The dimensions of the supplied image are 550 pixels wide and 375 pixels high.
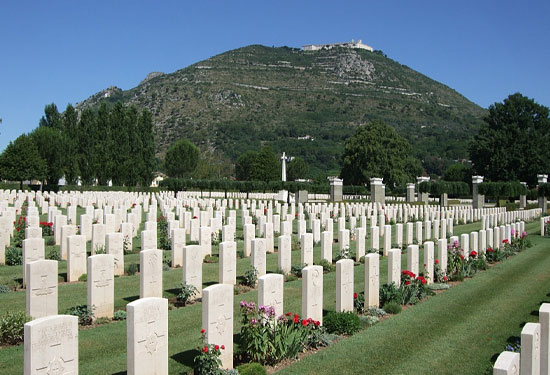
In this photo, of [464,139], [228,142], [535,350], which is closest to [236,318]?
[535,350]

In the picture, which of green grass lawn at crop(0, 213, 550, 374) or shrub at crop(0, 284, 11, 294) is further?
shrub at crop(0, 284, 11, 294)

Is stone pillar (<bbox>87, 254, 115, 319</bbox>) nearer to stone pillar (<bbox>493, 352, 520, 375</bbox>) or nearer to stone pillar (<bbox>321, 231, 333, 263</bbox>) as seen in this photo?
stone pillar (<bbox>493, 352, 520, 375</bbox>)

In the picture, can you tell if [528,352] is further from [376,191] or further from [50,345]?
[376,191]

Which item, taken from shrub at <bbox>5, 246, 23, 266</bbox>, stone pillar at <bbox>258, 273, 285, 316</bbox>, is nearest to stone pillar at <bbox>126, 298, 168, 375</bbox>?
stone pillar at <bbox>258, 273, 285, 316</bbox>

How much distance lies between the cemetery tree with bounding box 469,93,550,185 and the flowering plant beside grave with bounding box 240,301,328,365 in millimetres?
61137

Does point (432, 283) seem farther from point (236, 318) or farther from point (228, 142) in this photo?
point (228, 142)

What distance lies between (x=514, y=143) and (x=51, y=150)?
51.9 meters

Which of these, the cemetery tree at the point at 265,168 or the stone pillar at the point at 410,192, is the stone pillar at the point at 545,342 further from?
the cemetery tree at the point at 265,168

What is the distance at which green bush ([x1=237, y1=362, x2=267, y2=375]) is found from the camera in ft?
21.2

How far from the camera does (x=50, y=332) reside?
4883mm

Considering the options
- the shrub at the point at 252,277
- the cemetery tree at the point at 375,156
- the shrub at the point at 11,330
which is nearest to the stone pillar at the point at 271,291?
the shrub at the point at 11,330

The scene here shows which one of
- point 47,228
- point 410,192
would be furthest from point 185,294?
point 410,192

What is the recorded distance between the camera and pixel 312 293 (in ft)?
27.2

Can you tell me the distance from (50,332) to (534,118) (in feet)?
235
